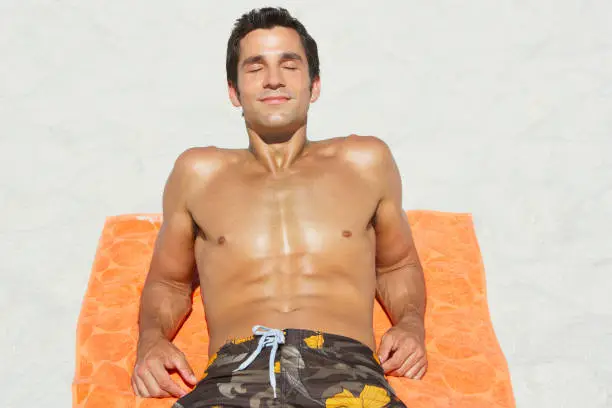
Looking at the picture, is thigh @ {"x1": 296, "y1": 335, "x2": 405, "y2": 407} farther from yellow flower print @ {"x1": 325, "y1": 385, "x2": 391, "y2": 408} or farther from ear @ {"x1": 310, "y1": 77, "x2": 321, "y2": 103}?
ear @ {"x1": 310, "y1": 77, "x2": 321, "y2": 103}

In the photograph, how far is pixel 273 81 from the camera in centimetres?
272

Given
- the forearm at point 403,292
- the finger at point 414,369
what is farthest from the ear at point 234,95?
the finger at point 414,369

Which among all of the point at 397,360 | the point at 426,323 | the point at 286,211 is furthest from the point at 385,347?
the point at 286,211

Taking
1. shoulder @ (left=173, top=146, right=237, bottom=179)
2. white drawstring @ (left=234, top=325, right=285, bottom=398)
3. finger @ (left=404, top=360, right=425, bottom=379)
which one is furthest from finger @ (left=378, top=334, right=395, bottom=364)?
shoulder @ (left=173, top=146, right=237, bottom=179)

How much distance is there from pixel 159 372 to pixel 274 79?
1.18 m

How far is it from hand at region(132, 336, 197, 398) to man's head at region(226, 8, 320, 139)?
36.5 inches

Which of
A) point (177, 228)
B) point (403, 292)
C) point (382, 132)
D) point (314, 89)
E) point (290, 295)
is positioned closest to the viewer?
point (290, 295)

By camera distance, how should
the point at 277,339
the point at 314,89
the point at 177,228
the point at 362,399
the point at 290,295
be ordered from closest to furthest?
the point at 362,399 → the point at 277,339 → the point at 290,295 → the point at 177,228 → the point at 314,89

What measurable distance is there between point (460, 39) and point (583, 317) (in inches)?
91.5

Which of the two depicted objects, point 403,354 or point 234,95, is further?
point 234,95

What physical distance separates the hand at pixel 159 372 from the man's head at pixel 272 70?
93 cm

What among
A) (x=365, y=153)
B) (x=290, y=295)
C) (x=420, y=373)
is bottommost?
(x=420, y=373)

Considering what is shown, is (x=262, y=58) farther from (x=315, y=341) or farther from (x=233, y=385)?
(x=233, y=385)

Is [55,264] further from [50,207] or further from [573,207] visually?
[573,207]
